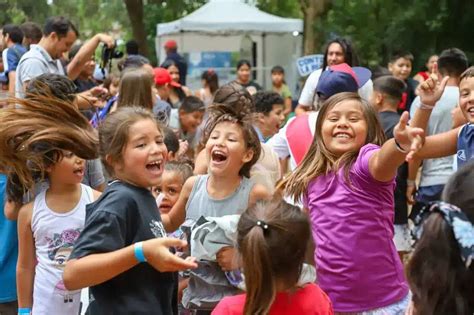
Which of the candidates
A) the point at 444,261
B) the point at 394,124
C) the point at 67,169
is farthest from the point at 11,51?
the point at 444,261

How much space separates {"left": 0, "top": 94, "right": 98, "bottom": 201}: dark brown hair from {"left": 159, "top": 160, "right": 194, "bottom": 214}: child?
1.02m

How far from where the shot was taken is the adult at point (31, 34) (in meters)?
10.7

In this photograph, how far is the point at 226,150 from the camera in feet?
15.4

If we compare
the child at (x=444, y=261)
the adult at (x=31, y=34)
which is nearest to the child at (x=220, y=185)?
the child at (x=444, y=261)

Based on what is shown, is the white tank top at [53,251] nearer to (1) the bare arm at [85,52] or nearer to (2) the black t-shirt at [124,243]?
(2) the black t-shirt at [124,243]

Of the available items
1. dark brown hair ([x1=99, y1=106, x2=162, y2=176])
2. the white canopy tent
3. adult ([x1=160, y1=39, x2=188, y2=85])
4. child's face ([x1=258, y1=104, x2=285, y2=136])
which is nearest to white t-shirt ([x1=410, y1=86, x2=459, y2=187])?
child's face ([x1=258, y1=104, x2=285, y2=136])

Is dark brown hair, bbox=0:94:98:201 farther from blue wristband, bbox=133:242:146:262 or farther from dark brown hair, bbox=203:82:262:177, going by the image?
blue wristband, bbox=133:242:146:262

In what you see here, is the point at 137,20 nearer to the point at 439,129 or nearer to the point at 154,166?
the point at 439,129

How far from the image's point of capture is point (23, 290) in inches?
181

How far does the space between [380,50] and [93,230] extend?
19829 mm

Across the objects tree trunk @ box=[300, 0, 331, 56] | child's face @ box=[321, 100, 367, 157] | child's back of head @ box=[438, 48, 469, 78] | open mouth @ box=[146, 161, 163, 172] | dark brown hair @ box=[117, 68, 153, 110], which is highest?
open mouth @ box=[146, 161, 163, 172]

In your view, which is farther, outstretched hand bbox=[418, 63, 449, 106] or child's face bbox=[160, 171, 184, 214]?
child's face bbox=[160, 171, 184, 214]

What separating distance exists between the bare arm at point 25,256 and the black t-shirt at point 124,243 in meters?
0.90

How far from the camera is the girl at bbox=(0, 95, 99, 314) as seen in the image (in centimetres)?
441
